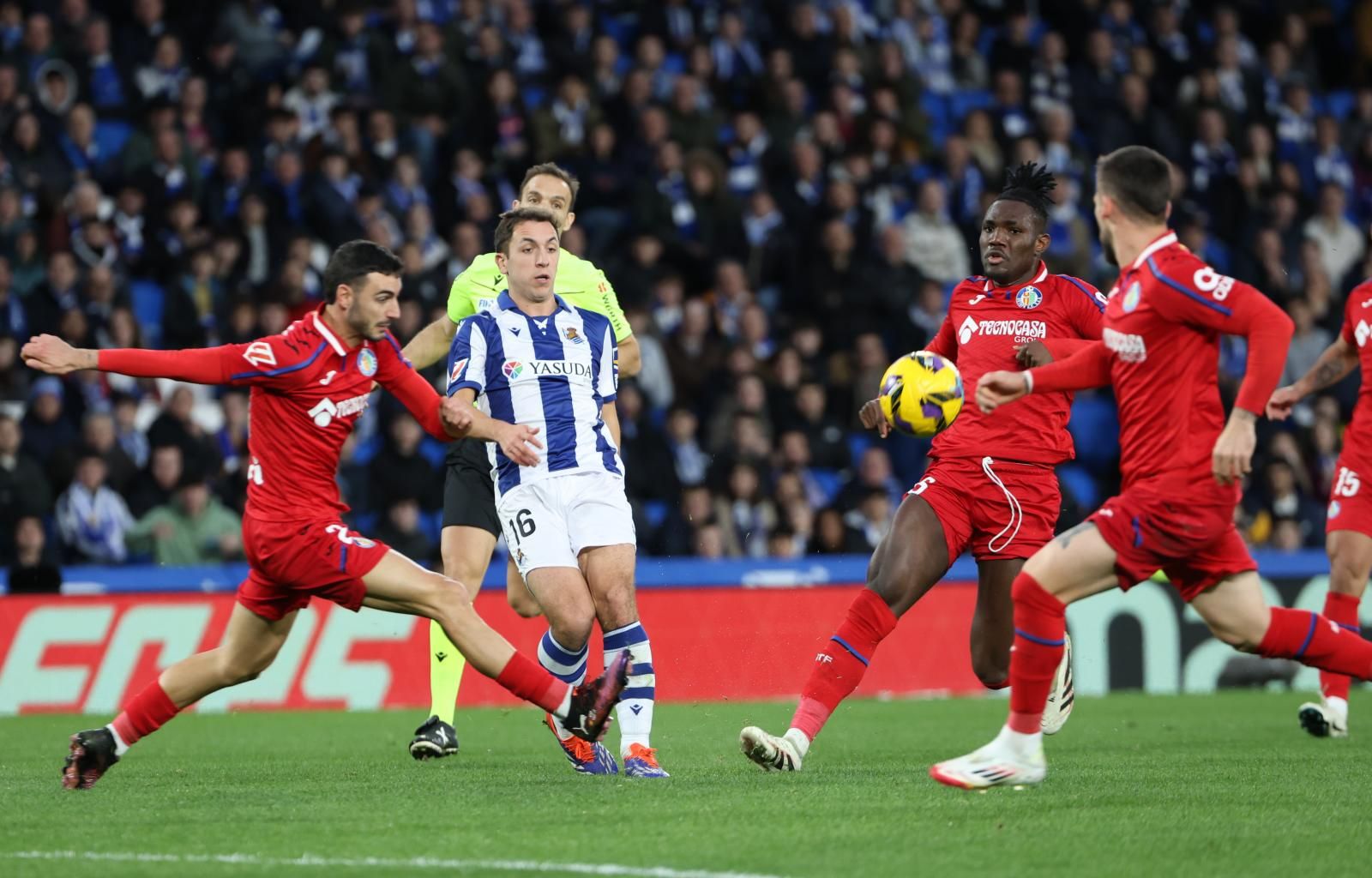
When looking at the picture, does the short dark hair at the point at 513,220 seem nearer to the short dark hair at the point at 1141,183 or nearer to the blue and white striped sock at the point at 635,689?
the blue and white striped sock at the point at 635,689

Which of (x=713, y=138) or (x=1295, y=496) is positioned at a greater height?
(x=713, y=138)

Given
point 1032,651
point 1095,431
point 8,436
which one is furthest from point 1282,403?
point 8,436

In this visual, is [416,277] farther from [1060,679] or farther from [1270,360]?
[1270,360]

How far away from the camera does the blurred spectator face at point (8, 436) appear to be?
537 inches

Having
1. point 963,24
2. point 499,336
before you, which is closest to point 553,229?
point 499,336

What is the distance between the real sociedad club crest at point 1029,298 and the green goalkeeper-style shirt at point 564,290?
5.99ft

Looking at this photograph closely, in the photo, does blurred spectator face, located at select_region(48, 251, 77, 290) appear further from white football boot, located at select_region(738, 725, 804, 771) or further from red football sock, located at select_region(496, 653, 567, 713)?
white football boot, located at select_region(738, 725, 804, 771)

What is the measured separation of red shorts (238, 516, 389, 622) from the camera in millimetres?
7223

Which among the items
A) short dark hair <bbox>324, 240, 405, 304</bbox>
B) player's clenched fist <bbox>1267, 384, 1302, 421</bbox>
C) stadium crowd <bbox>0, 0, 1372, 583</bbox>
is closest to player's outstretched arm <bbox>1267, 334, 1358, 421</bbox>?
player's clenched fist <bbox>1267, 384, 1302, 421</bbox>

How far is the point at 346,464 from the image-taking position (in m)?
14.7

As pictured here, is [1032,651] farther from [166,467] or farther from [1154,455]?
[166,467]

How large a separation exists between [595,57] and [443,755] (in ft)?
35.8

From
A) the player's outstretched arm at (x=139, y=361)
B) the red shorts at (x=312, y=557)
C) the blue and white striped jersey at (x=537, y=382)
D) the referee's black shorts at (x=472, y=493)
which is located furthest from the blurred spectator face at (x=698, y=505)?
the player's outstretched arm at (x=139, y=361)

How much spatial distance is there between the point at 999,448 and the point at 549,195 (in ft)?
7.97
